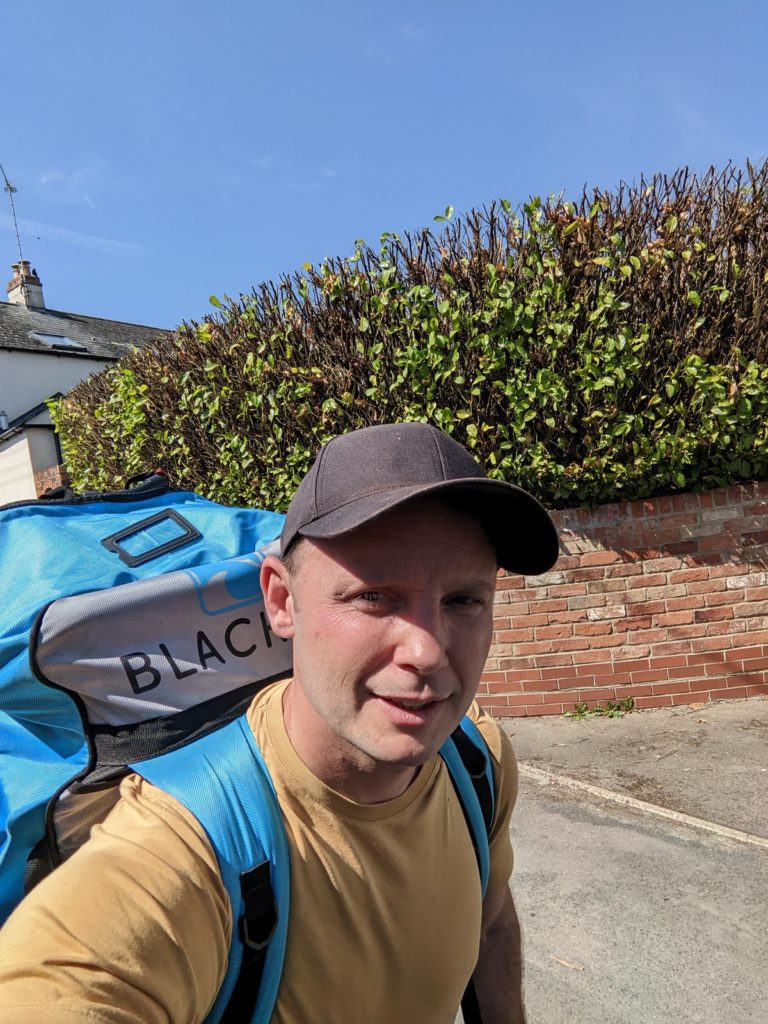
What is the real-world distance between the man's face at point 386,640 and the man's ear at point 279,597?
0.24 feet

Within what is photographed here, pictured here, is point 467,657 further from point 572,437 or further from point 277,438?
point 277,438

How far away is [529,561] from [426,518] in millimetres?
278

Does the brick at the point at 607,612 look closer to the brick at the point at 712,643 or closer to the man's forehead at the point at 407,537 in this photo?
the brick at the point at 712,643

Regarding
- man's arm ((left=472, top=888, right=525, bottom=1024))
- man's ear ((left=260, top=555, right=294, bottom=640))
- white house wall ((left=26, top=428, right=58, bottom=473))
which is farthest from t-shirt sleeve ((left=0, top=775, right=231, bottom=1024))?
white house wall ((left=26, top=428, right=58, bottom=473))

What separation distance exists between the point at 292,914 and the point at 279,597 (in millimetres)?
536

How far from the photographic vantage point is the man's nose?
1245 mm

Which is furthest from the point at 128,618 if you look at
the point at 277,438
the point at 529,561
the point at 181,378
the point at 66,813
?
the point at 181,378

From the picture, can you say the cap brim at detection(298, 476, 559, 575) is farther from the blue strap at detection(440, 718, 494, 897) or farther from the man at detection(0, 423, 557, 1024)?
the blue strap at detection(440, 718, 494, 897)

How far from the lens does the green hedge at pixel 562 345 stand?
462cm

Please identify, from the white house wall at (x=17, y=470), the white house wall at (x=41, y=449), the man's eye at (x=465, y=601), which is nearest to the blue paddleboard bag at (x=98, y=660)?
the man's eye at (x=465, y=601)

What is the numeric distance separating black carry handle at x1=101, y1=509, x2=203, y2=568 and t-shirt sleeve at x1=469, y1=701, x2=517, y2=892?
0.83 m

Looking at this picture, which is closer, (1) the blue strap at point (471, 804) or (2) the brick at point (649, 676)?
(1) the blue strap at point (471, 804)

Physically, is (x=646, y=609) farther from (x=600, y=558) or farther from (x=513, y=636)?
(x=513, y=636)

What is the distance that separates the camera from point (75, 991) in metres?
0.92
